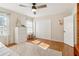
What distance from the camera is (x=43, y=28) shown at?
1.45 m

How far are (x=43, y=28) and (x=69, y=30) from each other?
43 centimetres

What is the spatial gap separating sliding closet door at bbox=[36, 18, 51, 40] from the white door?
0.27 metres

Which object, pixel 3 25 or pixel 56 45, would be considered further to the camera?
pixel 56 45

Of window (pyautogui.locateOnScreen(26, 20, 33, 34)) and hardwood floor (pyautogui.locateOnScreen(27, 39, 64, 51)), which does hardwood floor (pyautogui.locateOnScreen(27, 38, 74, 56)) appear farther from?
window (pyautogui.locateOnScreen(26, 20, 33, 34))

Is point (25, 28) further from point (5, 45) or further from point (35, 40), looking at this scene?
point (5, 45)

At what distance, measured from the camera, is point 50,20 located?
1.49 meters

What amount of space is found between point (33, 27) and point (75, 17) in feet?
2.22

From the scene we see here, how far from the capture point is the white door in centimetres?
135

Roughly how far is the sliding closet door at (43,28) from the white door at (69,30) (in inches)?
10.5

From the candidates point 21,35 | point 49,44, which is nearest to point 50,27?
point 49,44

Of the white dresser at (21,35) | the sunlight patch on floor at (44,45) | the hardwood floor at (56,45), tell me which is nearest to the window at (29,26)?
the white dresser at (21,35)

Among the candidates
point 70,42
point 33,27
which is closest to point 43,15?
point 33,27

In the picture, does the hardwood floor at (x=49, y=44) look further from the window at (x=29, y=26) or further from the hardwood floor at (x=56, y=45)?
the window at (x=29, y=26)

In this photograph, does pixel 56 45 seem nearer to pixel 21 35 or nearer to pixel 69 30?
pixel 69 30
